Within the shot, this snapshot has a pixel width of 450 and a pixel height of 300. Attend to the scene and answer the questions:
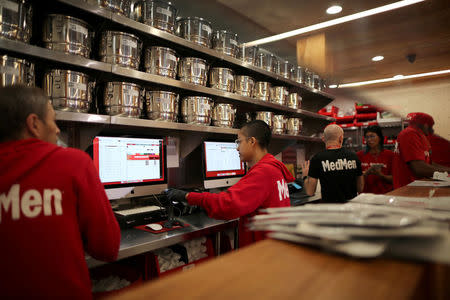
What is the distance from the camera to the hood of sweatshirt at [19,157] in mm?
911

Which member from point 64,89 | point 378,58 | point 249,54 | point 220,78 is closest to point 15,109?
point 64,89

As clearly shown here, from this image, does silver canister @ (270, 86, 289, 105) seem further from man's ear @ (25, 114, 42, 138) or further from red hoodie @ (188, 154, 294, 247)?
man's ear @ (25, 114, 42, 138)

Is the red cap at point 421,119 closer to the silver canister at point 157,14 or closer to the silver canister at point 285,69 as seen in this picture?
the silver canister at point 285,69

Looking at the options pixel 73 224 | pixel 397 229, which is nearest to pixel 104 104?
pixel 73 224

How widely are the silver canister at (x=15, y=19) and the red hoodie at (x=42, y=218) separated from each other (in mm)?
709

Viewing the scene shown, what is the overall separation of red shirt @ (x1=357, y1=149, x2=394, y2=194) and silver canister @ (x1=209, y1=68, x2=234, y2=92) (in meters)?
2.40

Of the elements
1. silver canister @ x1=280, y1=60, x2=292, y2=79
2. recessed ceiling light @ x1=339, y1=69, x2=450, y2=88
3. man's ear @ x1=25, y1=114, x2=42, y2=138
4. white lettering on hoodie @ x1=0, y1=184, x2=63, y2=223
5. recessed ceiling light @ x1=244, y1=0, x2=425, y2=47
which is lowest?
white lettering on hoodie @ x1=0, y1=184, x2=63, y2=223

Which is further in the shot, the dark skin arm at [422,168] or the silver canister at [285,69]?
the silver canister at [285,69]

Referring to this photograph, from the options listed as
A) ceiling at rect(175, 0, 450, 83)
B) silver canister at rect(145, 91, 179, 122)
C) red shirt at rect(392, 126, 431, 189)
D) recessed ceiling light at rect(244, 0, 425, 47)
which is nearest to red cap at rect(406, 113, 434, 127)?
red shirt at rect(392, 126, 431, 189)

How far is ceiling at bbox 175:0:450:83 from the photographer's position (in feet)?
10.3

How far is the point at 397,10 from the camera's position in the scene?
3.33 metres

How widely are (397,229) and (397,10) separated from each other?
3.84 m

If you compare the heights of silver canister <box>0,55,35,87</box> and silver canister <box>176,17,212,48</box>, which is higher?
silver canister <box>176,17,212,48</box>

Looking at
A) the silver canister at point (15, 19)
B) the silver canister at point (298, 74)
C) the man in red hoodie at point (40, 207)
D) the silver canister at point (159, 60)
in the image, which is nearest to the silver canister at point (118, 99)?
the silver canister at point (159, 60)
